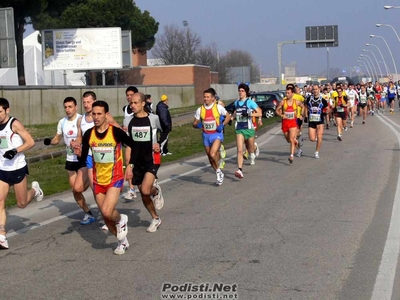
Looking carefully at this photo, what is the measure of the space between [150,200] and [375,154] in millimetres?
10856

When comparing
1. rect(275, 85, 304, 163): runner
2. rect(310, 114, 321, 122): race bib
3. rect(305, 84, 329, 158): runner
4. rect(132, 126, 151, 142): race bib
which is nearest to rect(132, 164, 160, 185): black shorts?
rect(132, 126, 151, 142): race bib

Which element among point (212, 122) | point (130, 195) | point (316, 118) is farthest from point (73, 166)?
point (316, 118)

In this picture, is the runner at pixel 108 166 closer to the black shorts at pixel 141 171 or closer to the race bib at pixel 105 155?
the race bib at pixel 105 155

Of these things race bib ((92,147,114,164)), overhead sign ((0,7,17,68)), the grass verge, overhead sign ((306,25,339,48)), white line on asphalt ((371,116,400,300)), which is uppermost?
overhead sign ((306,25,339,48))

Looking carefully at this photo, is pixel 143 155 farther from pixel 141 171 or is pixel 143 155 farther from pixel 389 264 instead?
pixel 389 264

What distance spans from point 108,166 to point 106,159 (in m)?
0.08

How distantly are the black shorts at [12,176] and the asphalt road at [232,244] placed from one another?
754mm

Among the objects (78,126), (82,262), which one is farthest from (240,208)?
(82,262)

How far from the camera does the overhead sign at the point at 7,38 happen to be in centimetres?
2273

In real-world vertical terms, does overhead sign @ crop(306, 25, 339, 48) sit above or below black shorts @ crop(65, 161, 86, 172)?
above

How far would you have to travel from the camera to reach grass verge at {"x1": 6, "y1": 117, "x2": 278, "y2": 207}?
14.0 m

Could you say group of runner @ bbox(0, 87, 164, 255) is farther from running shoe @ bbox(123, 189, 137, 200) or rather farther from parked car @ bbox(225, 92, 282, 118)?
parked car @ bbox(225, 92, 282, 118)

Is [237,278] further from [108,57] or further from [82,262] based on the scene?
[108,57]

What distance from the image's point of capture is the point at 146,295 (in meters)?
6.14
